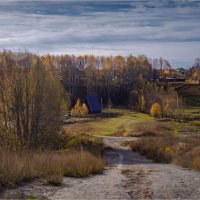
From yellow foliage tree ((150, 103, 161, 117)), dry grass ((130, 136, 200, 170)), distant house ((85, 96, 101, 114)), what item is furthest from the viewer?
distant house ((85, 96, 101, 114))

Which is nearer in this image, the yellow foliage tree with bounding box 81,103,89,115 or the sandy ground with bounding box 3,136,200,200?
the sandy ground with bounding box 3,136,200,200

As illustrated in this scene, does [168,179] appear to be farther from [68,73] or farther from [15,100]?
[68,73]

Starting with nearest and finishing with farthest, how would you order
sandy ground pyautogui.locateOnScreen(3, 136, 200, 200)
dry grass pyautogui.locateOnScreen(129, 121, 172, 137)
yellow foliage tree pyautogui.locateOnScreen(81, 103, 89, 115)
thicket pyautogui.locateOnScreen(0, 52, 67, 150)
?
sandy ground pyautogui.locateOnScreen(3, 136, 200, 200)
thicket pyautogui.locateOnScreen(0, 52, 67, 150)
dry grass pyautogui.locateOnScreen(129, 121, 172, 137)
yellow foliage tree pyautogui.locateOnScreen(81, 103, 89, 115)

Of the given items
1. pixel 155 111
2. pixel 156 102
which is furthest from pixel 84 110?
pixel 156 102

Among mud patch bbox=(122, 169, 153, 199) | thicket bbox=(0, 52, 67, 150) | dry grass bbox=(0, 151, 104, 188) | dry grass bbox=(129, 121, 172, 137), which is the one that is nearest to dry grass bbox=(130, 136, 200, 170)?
thicket bbox=(0, 52, 67, 150)

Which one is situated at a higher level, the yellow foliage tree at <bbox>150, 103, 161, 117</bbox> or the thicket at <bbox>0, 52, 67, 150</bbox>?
the thicket at <bbox>0, 52, 67, 150</bbox>

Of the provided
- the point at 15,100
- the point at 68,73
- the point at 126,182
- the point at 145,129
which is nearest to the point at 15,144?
the point at 15,100

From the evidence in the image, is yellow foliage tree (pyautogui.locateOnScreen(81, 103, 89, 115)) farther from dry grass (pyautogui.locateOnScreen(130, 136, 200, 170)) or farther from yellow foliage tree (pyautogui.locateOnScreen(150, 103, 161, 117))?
dry grass (pyautogui.locateOnScreen(130, 136, 200, 170))

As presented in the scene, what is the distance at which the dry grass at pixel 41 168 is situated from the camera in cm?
1197

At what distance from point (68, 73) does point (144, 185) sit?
12618 cm

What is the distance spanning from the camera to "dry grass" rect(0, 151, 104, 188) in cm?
1197

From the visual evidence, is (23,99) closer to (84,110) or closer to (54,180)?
(54,180)

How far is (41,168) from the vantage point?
14.4 m

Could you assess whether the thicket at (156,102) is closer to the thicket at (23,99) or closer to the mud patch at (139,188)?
the thicket at (23,99)
